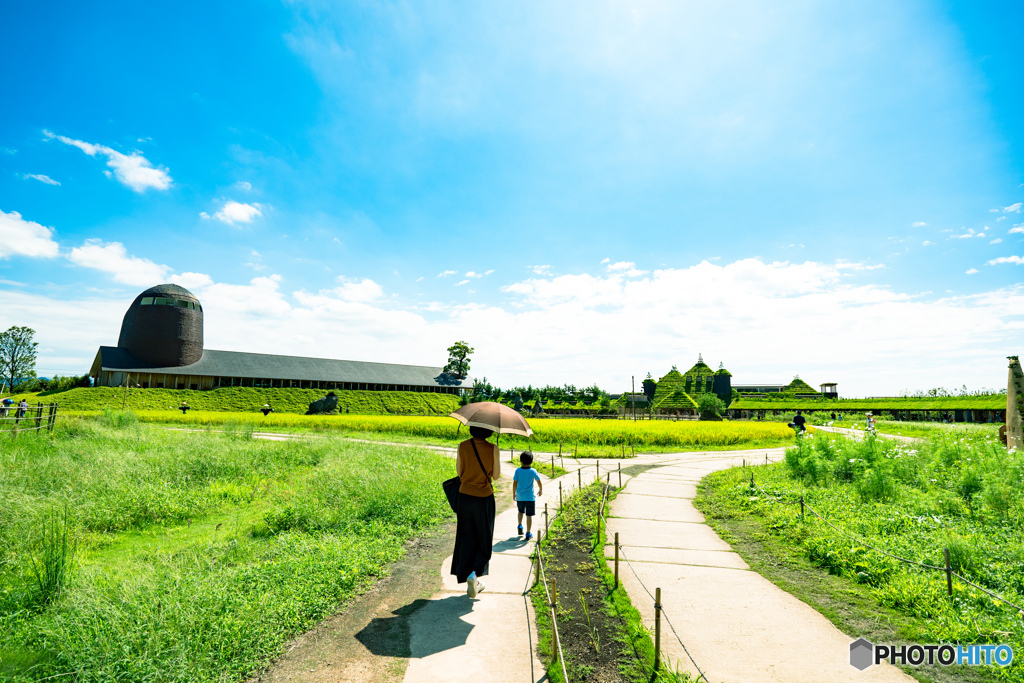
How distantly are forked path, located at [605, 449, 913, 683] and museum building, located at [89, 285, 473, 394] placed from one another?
59.0 m

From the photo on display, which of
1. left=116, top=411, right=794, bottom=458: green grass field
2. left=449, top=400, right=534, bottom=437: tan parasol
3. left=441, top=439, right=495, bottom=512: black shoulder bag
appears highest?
left=449, top=400, right=534, bottom=437: tan parasol

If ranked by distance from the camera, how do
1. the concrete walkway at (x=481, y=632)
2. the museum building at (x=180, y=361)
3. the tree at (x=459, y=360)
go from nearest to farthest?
the concrete walkway at (x=481, y=632) < the museum building at (x=180, y=361) < the tree at (x=459, y=360)

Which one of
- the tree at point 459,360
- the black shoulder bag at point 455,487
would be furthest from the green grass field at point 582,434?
the tree at point 459,360

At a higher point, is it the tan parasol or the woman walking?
the tan parasol

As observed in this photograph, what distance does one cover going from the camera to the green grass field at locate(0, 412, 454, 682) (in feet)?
12.7

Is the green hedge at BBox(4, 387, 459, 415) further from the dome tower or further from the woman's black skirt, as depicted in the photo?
the woman's black skirt

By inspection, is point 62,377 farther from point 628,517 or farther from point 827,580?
point 827,580

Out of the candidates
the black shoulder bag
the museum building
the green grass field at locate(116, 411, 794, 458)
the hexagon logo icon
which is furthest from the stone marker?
the museum building

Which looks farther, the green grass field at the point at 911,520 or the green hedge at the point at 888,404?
the green hedge at the point at 888,404

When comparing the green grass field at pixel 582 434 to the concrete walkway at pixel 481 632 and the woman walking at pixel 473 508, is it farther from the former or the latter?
the woman walking at pixel 473 508

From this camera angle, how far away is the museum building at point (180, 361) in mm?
51875

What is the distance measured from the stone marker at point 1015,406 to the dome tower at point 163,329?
2695 inches

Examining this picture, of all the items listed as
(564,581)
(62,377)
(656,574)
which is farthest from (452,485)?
(62,377)

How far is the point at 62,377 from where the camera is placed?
167 ft
